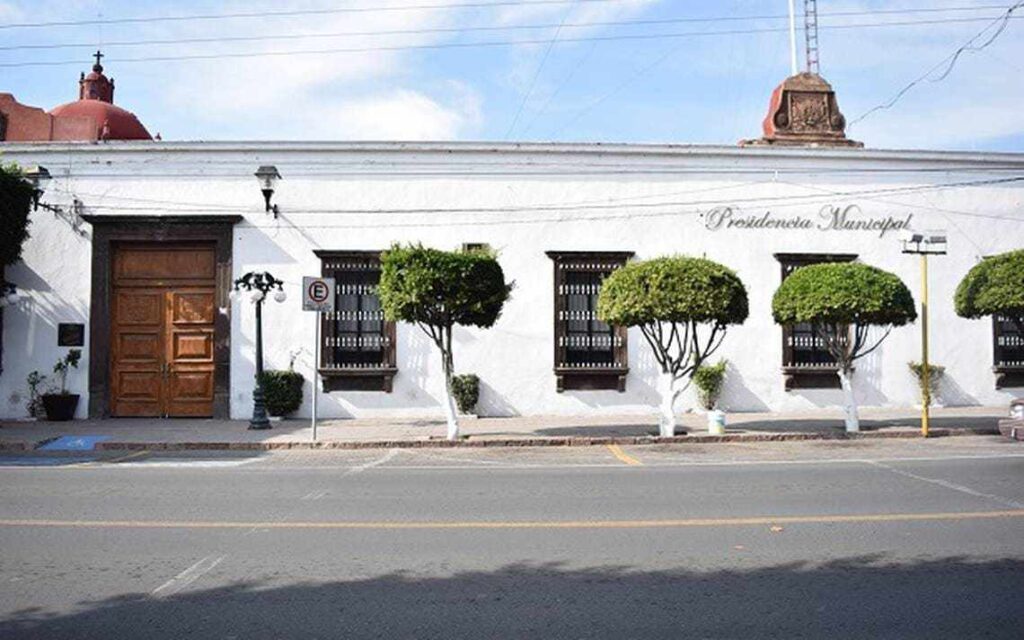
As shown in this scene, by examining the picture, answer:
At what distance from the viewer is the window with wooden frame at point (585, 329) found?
17.7m

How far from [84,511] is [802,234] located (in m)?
15.0

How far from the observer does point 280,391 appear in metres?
16.9

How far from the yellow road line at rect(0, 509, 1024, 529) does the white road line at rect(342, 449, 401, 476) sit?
3341 millimetres

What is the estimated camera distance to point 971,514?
7473 mm

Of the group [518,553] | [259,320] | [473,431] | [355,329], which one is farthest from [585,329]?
[518,553]

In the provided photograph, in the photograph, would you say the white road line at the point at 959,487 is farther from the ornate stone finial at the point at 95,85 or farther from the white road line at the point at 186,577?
the ornate stone finial at the point at 95,85

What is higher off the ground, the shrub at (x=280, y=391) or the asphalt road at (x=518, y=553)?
the shrub at (x=280, y=391)

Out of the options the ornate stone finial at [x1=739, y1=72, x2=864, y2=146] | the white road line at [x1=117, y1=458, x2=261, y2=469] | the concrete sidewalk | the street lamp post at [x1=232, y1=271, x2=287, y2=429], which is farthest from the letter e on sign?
the ornate stone finial at [x1=739, y1=72, x2=864, y2=146]

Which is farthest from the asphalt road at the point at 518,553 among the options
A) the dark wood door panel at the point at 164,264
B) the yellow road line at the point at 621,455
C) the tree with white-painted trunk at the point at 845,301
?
the dark wood door panel at the point at 164,264

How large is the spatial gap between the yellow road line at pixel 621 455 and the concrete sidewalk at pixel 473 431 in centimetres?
37

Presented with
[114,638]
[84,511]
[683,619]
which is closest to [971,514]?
[683,619]

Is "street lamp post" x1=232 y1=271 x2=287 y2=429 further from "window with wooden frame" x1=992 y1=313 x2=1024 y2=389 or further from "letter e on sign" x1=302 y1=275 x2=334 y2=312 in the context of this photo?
"window with wooden frame" x1=992 y1=313 x2=1024 y2=389

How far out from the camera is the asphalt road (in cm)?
472

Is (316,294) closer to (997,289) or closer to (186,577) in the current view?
(186,577)
